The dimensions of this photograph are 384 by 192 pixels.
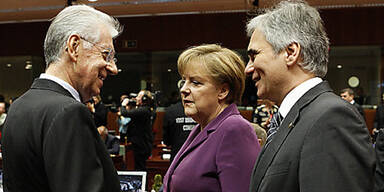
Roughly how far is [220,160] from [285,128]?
0.48m

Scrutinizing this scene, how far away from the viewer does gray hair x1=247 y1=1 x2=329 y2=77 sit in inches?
55.0

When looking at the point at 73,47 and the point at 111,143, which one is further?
the point at 111,143

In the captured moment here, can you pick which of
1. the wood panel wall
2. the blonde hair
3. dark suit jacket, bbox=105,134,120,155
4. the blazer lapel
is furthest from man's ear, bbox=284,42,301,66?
the wood panel wall

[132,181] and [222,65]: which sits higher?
[222,65]

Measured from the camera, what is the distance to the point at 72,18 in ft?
4.76

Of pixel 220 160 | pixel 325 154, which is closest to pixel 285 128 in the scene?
pixel 325 154

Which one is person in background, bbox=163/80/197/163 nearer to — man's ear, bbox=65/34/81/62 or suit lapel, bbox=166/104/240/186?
suit lapel, bbox=166/104/240/186

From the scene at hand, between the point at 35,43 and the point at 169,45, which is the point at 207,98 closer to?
the point at 169,45

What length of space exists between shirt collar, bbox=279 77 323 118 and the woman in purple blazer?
1.24ft

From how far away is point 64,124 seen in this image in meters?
1.23

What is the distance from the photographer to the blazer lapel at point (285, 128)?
1.32 meters

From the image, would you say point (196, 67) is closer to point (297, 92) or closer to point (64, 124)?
point (297, 92)

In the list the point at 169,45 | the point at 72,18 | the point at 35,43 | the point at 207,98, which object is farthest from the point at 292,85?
the point at 35,43

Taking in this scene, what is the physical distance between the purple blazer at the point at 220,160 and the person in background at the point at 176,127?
291cm
